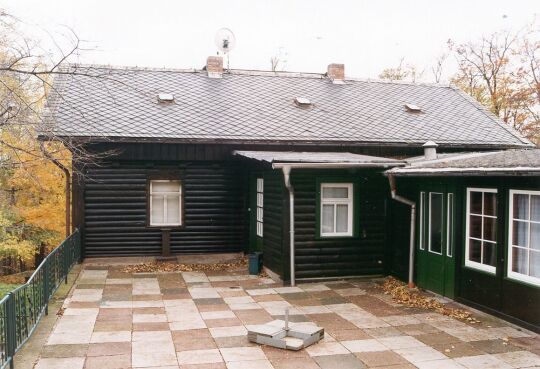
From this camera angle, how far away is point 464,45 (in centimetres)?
2902

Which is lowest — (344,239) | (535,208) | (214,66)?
(344,239)

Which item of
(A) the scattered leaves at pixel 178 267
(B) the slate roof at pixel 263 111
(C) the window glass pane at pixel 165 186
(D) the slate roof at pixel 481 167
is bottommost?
(A) the scattered leaves at pixel 178 267

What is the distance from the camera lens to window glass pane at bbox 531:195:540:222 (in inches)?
329

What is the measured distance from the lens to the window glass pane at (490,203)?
30.5ft

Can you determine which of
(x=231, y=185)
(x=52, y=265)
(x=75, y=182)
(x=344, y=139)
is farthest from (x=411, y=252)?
(x=75, y=182)

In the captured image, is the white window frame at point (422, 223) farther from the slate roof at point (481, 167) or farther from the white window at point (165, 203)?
the white window at point (165, 203)

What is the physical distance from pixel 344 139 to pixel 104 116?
21.7ft

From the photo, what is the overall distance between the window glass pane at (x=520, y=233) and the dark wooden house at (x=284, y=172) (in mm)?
146

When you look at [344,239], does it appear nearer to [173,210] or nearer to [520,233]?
[520,233]

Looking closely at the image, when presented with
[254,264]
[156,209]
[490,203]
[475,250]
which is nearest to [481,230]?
[475,250]

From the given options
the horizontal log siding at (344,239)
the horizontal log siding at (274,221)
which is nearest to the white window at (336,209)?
the horizontal log siding at (344,239)

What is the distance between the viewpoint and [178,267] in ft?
46.9

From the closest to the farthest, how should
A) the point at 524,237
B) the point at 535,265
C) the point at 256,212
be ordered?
1. the point at 535,265
2. the point at 524,237
3. the point at 256,212

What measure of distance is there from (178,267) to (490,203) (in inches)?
321
